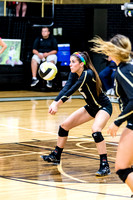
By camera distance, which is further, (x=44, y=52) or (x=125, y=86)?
(x=44, y=52)

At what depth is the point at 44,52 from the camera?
15109mm

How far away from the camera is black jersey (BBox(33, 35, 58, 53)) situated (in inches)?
590

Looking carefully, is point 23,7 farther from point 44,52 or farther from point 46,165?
point 46,165

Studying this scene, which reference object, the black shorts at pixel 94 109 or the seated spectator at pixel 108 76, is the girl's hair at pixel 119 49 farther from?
the seated spectator at pixel 108 76

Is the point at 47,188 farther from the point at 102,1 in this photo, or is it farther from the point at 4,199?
the point at 102,1

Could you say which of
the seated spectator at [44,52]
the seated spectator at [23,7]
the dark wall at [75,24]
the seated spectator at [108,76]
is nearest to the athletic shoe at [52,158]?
the seated spectator at [108,76]

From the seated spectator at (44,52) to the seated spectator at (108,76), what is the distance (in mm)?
1601

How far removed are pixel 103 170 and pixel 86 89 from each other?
3.37 ft

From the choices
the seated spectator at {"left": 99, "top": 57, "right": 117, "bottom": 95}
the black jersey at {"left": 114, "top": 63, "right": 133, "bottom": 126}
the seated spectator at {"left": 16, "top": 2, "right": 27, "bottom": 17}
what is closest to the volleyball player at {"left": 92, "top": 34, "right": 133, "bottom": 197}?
the black jersey at {"left": 114, "top": 63, "right": 133, "bottom": 126}

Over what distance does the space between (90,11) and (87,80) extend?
1075 centimetres

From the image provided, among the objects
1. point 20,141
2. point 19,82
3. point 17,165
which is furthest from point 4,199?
point 19,82

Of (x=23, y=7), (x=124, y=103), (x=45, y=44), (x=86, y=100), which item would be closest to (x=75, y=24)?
(x=23, y=7)

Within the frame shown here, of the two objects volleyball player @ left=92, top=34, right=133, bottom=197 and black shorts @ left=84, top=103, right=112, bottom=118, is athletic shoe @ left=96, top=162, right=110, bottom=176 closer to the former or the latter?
black shorts @ left=84, top=103, right=112, bottom=118

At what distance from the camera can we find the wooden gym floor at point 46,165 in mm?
5051
